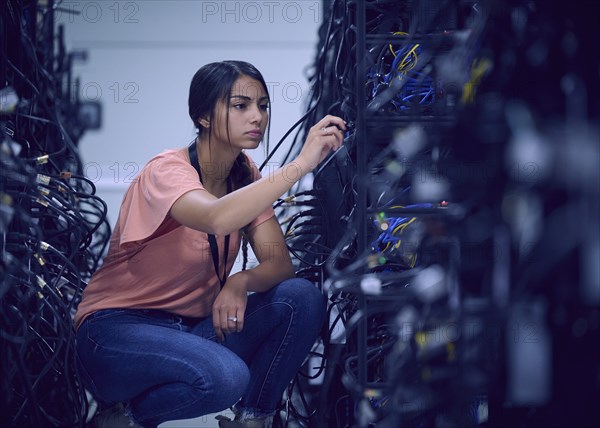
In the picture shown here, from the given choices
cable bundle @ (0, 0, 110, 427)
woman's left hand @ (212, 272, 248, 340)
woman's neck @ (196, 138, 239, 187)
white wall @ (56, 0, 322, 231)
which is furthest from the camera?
white wall @ (56, 0, 322, 231)

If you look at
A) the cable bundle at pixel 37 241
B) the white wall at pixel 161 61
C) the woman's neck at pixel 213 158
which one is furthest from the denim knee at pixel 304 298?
the white wall at pixel 161 61

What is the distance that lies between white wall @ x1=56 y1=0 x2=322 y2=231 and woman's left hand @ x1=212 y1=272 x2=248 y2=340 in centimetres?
143

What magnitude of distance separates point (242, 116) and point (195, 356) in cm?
51

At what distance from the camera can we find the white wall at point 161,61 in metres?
2.84

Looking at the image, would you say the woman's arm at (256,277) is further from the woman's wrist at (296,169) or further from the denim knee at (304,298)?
the woman's wrist at (296,169)

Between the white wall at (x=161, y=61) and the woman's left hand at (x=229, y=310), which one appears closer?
the woman's left hand at (x=229, y=310)

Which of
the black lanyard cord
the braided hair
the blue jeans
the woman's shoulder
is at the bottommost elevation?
the blue jeans

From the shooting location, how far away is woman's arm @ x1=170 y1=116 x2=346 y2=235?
1.34 metres

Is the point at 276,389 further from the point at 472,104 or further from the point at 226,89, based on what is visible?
the point at 472,104

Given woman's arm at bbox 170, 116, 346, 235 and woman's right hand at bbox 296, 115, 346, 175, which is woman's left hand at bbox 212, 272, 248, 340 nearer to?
woman's arm at bbox 170, 116, 346, 235

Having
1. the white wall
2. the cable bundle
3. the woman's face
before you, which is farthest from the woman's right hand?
the white wall

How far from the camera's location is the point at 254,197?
4.43ft

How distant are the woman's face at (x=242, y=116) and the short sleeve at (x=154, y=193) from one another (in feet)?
0.37

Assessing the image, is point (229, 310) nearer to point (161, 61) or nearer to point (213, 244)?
point (213, 244)
